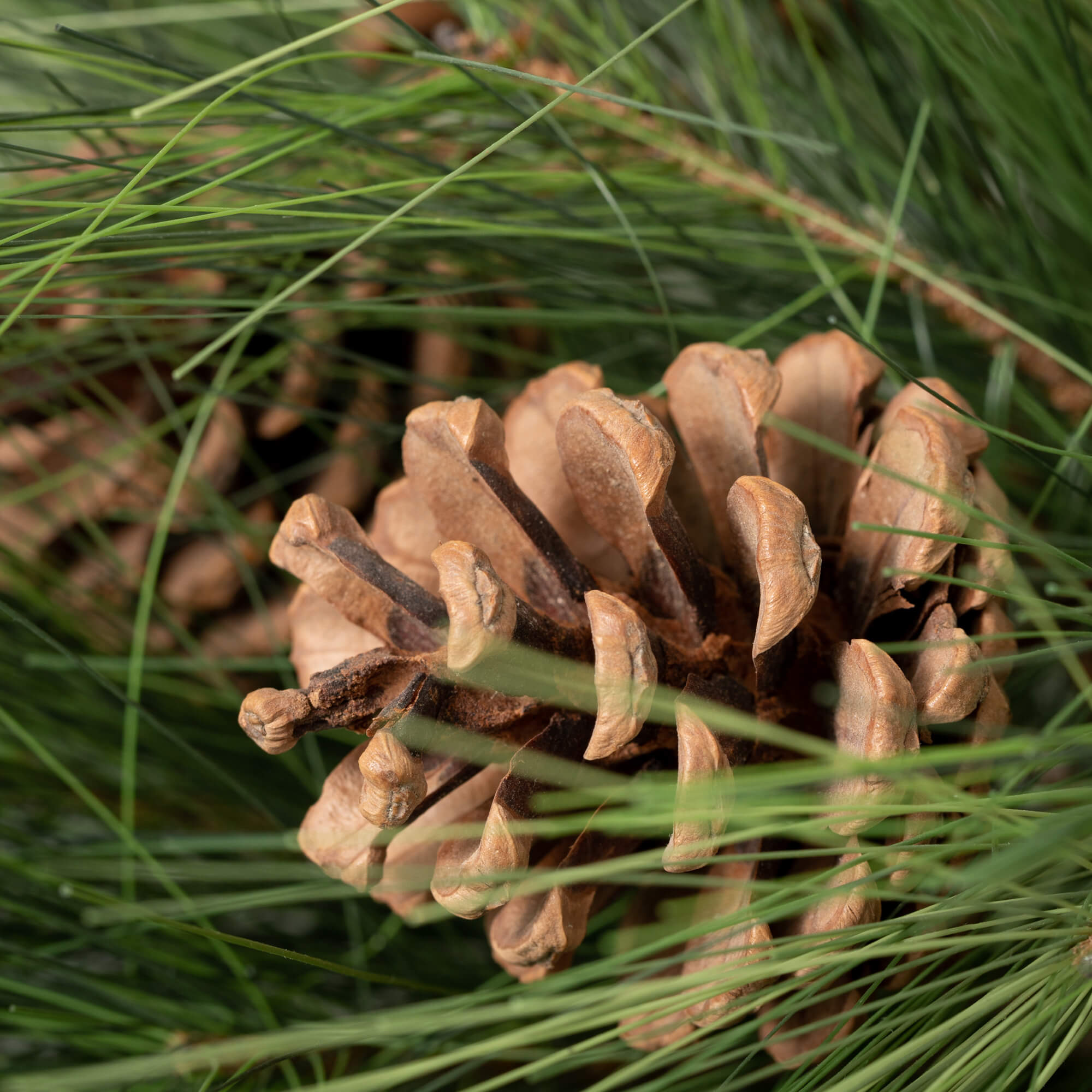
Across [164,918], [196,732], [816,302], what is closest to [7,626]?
[196,732]

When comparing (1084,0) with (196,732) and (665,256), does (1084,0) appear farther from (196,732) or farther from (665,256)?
(196,732)

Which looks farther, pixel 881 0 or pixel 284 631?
pixel 284 631

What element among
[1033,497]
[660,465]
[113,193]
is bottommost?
[1033,497]

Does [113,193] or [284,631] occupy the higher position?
[113,193]

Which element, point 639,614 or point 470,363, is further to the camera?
point 470,363
